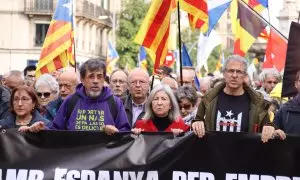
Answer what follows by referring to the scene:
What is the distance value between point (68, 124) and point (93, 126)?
230mm

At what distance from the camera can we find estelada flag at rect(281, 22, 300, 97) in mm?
8312

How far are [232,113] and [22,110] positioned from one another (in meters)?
1.91

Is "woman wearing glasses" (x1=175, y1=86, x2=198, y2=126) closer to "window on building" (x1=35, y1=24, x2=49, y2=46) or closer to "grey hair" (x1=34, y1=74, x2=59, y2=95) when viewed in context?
"grey hair" (x1=34, y1=74, x2=59, y2=95)

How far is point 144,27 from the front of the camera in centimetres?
1127

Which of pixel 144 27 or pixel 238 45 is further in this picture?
pixel 238 45

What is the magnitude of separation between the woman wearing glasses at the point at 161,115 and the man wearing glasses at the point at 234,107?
32 cm

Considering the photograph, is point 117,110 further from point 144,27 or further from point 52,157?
point 144,27

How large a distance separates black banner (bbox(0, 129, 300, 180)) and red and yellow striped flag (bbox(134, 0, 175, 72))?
3.90 meters

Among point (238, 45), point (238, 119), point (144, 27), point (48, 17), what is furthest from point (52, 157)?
point (48, 17)

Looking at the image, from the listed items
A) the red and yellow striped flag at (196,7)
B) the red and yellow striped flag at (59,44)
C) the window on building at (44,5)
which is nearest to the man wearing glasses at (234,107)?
the red and yellow striped flag at (196,7)

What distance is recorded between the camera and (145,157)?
24.2 feet

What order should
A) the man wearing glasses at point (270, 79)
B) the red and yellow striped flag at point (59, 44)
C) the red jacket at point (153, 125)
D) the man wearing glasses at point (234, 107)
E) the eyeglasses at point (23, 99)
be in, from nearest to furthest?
the man wearing glasses at point (234, 107)
the red jacket at point (153, 125)
the eyeglasses at point (23, 99)
the man wearing glasses at point (270, 79)
the red and yellow striped flag at point (59, 44)

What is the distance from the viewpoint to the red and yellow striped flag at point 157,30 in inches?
442

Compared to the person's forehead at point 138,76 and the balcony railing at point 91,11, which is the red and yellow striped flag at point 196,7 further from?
the balcony railing at point 91,11
